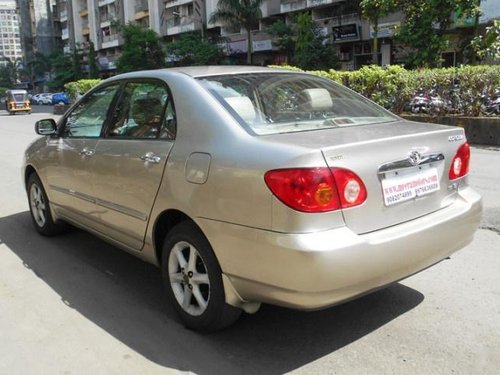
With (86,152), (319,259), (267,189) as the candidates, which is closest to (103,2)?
(86,152)

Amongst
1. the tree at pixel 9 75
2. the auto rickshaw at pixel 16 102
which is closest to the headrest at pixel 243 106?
the auto rickshaw at pixel 16 102

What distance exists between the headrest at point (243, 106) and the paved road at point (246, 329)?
1.34 m

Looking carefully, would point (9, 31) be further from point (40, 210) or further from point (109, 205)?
point (109, 205)

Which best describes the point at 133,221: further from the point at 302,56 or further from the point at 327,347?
the point at 302,56

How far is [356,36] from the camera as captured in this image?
38312 millimetres

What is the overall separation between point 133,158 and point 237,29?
40.7 m

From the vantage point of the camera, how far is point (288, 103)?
371 centimetres

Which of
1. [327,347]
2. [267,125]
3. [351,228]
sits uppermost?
[267,125]

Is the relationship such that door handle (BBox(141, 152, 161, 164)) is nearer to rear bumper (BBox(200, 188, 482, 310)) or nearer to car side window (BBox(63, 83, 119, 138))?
rear bumper (BBox(200, 188, 482, 310))

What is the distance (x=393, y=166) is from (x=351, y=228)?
1.49 feet

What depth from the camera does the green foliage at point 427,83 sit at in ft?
39.3

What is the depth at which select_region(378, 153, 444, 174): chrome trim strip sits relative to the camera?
2996 millimetres

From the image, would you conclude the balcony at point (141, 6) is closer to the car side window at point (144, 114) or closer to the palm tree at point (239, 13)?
the palm tree at point (239, 13)

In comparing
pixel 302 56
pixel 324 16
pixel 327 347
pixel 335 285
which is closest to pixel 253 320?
pixel 327 347
